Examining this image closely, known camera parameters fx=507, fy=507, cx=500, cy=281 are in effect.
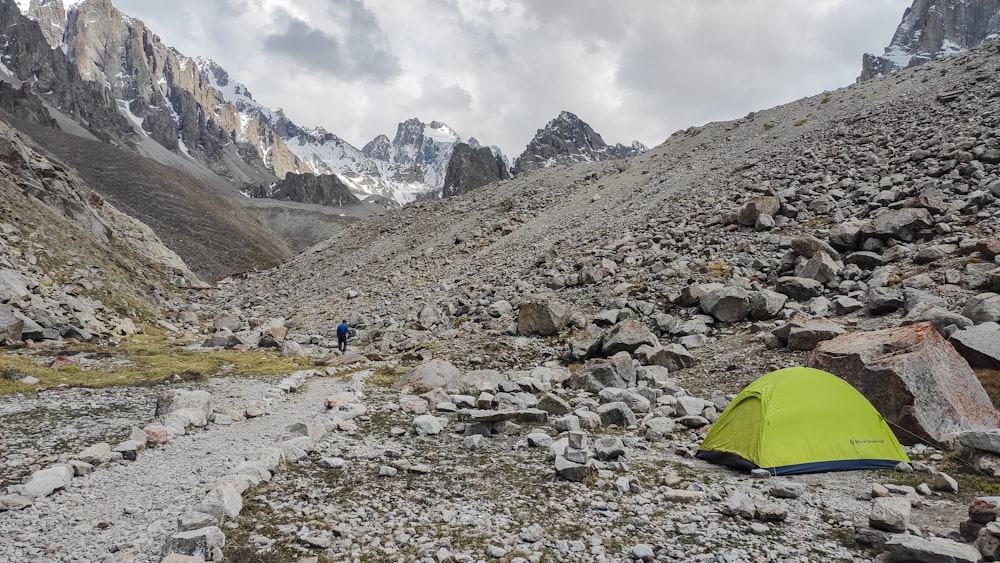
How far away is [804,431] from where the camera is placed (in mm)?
9844

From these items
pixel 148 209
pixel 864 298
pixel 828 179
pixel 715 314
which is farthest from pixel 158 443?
pixel 148 209

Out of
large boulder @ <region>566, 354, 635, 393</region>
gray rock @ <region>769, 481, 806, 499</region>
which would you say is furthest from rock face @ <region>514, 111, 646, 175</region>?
gray rock @ <region>769, 481, 806, 499</region>

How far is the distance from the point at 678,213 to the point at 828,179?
8388 mm

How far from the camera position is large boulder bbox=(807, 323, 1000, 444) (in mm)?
10141

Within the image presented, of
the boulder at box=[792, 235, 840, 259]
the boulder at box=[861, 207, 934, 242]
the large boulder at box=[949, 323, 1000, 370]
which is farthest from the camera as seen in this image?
the boulder at box=[792, 235, 840, 259]

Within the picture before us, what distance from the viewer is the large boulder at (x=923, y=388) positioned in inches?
399

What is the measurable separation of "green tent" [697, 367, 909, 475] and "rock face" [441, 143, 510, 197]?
153214 millimetres

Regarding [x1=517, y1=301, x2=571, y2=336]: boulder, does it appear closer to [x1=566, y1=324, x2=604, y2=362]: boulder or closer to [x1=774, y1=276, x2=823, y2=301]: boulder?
[x1=566, y1=324, x2=604, y2=362]: boulder

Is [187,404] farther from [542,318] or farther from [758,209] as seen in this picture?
[758,209]

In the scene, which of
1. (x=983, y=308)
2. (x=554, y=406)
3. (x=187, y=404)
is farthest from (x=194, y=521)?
(x=983, y=308)

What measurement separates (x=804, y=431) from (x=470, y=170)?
163567mm

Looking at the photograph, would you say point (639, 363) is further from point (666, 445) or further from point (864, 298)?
point (864, 298)

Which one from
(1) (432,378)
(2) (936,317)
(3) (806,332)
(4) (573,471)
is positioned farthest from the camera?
(1) (432,378)

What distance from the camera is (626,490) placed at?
8.70 m
